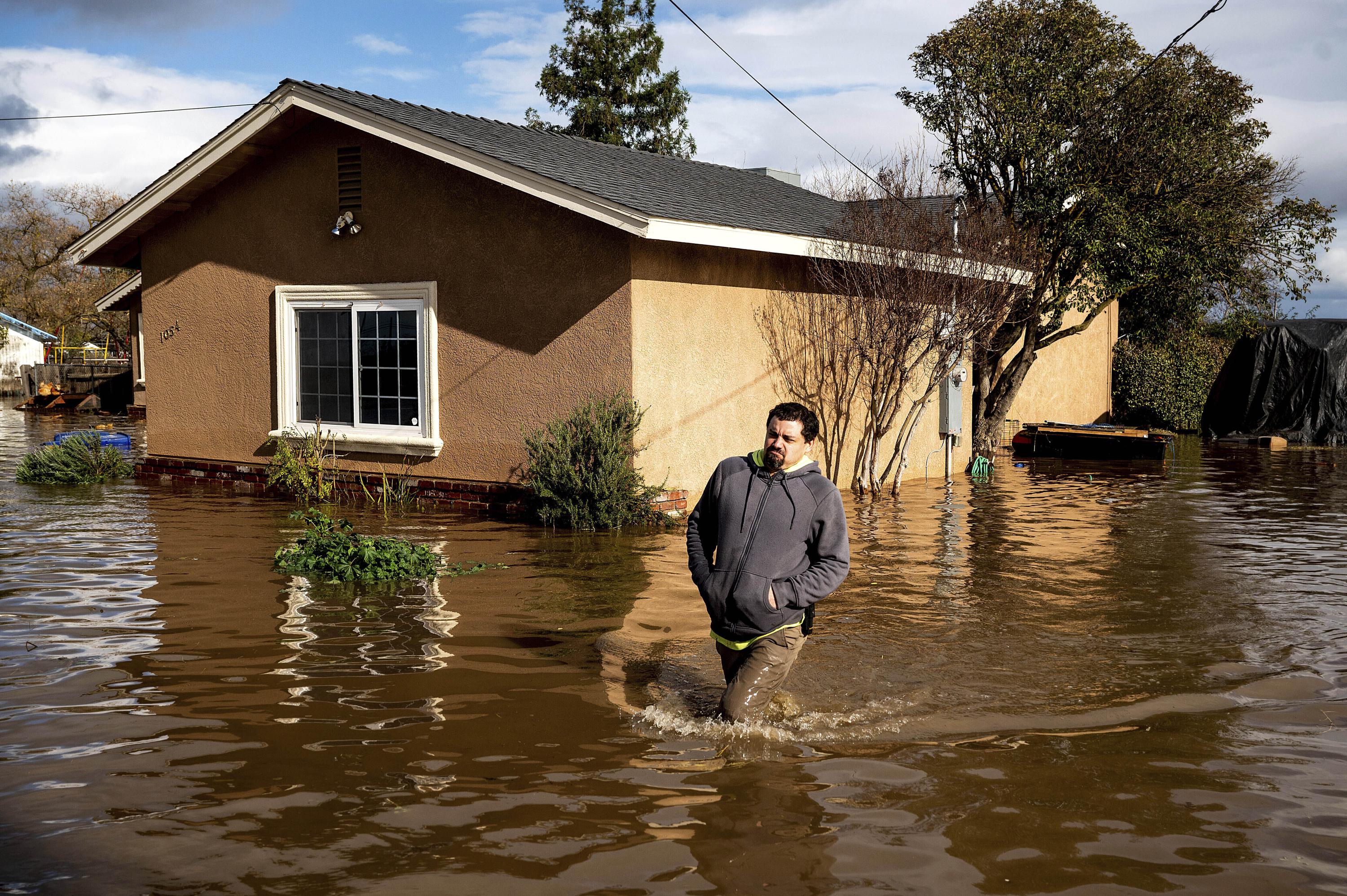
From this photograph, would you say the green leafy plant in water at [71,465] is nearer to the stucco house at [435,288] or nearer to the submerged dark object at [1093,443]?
the stucco house at [435,288]

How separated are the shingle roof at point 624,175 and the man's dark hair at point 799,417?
6008 millimetres

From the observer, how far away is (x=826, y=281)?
47.4ft

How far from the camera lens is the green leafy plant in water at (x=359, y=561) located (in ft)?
30.5

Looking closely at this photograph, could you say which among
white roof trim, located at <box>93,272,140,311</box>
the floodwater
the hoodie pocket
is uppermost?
white roof trim, located at <box>93,272,140,311</box>

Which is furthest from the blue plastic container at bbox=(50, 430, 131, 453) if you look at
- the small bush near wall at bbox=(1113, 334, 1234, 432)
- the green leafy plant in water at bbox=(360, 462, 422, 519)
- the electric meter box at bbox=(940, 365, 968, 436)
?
the small bush near wall at bbox=(1113, 334, 1234, 432)

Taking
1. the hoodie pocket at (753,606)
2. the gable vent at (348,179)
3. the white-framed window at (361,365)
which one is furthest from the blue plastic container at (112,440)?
the hoodie pocket at (753,606)

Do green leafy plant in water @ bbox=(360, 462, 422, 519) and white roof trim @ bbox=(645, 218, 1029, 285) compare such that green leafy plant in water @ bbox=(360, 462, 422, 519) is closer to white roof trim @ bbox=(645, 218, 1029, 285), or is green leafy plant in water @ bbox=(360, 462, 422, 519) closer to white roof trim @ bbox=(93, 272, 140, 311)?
white roof trim @ bbox=(645, 218, 1029, 285)

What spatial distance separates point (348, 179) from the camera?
45.8 ft

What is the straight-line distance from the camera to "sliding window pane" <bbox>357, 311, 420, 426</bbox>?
1373 centimetres

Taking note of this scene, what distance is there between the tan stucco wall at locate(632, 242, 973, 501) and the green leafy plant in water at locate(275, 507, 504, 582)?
319cm

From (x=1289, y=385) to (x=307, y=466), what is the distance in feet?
73.7

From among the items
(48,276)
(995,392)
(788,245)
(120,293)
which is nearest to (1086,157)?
(995,392)

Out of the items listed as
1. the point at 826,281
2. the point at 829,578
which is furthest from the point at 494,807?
the point at 826,281

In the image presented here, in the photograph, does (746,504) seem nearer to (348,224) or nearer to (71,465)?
(348,224)
